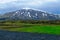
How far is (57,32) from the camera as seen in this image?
297 ft

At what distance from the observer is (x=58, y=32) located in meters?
90.4

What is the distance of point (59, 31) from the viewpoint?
92062 mm

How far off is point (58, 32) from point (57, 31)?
252cm

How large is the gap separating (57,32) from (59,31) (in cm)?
192

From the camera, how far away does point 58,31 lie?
9250 cm

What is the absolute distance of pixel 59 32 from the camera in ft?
296

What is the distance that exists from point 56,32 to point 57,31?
2.22 metres

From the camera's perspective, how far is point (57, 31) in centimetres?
9288

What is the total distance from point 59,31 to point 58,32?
73.4 inches

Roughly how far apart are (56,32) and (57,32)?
1.61 feet

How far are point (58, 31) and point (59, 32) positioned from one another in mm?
2217

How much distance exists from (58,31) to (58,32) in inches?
85.5
